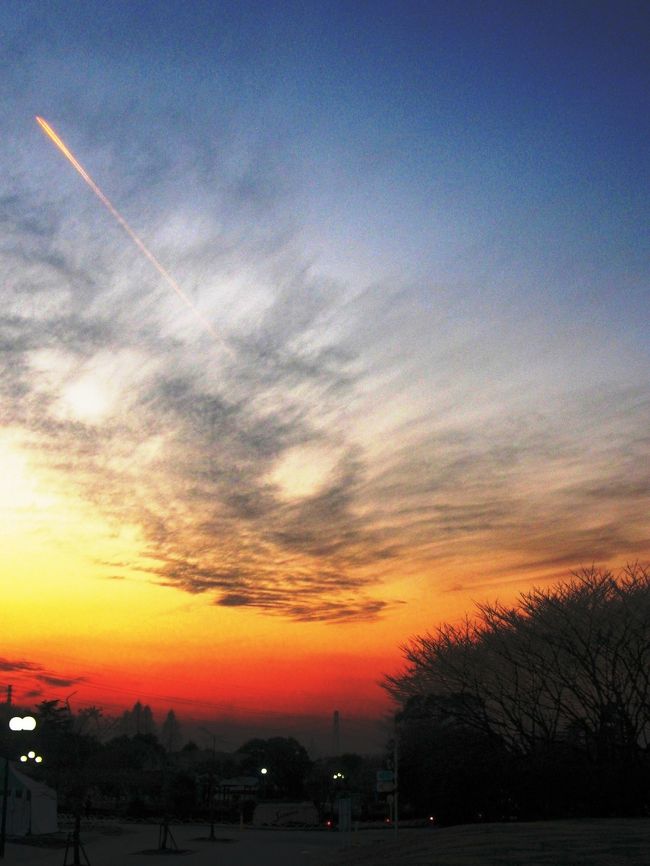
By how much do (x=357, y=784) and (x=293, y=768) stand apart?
30851 mm

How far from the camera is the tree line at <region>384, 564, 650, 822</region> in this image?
123 ft

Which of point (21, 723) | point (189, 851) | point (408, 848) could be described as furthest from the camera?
point (189, 851)

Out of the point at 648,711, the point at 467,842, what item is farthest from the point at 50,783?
the point at 467,842

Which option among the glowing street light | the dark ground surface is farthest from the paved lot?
the glowing street light

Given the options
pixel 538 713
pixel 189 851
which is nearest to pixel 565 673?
pixel 538 713

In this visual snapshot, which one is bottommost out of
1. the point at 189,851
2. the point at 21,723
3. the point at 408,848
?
the point at 189,851

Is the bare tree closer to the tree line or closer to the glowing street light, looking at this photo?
the tree line

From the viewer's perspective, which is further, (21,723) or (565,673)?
(565,673)

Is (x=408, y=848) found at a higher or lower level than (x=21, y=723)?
lower

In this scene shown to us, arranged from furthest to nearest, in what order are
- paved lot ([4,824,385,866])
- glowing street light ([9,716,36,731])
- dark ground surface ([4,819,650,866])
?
paved lot ([4,824,385,866]) < glowing street light ([9,716,36,731]) < dark ground surface ([4,819,650,866])

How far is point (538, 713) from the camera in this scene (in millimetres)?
46188

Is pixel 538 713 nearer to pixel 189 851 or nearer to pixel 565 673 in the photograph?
pixel 565 673

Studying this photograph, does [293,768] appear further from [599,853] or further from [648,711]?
[599,853]

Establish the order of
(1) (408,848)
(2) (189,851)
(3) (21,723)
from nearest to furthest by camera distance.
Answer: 1. (1) (408,848)
2. (3) (21,723)
3. (2) (189,851)
